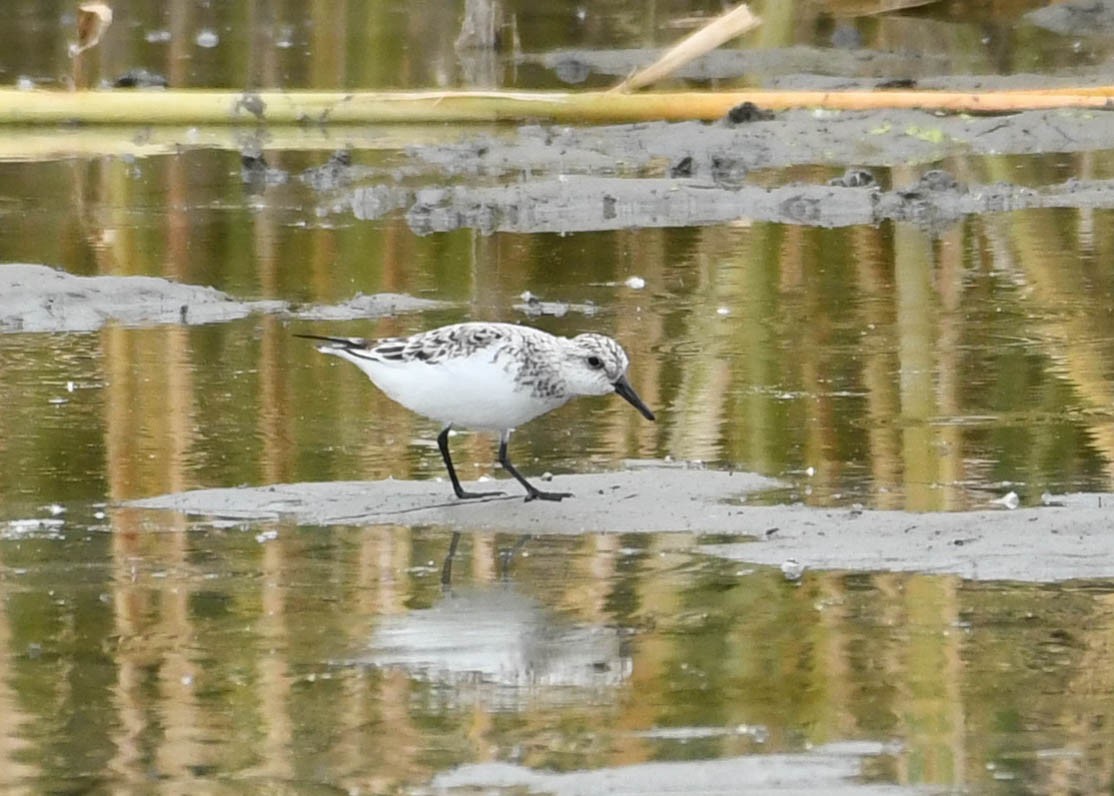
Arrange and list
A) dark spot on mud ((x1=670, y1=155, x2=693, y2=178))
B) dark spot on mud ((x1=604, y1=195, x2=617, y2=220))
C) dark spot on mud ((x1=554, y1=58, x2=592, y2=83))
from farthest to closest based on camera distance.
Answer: dark spot on mud ((x1=554, y1=58, x2=592, y2=83)), dark spot on mud ((x1=670, y1=155, x2=693, y2=178)), dark spot on mud ((x1=604, y1=195, x2=617, y2=220))

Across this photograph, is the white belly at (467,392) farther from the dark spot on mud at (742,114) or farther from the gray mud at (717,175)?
the dark spot on mud at (742,114)

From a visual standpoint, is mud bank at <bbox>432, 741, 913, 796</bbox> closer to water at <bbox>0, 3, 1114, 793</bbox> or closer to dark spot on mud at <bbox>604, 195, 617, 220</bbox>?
water at <bbox>0, 3, 1114, 793</bbox>

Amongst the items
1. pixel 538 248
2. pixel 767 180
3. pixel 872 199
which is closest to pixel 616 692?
pixel 538 248

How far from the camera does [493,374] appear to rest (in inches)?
283

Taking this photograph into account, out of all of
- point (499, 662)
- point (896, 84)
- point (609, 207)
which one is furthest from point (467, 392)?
point (896, 84)

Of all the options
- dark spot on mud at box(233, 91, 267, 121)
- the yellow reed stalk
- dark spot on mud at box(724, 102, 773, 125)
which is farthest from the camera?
dark spot on mud at box(233, 91, 267, 121)

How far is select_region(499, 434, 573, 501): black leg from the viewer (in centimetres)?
730

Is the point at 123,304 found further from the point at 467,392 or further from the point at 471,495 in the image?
the point at 467,392

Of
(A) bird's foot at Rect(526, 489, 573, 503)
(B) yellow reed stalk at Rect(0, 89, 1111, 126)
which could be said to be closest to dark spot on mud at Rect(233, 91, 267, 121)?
(B) yellow reed stalk at Rect(0, 89, 1111, 126)

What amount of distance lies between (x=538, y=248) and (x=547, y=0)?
14.1 m

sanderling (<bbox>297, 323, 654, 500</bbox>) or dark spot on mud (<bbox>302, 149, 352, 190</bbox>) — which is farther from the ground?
dark spot on mud (<bbox>302, 149, 352, 190</bbox>)

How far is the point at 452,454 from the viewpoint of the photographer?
27.1 feet

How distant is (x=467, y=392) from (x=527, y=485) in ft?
1.06

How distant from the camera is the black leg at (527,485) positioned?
287 inches
